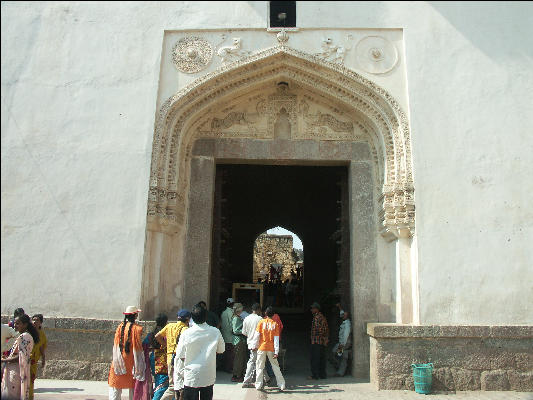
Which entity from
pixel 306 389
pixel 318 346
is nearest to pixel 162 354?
pixel 306 389

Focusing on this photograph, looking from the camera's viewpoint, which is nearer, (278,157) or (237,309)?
(237,309)

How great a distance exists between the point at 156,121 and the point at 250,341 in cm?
318

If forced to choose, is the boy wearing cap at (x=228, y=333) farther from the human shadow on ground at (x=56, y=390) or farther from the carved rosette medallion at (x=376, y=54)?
the carved rosette medallion at (x=376, y=54)

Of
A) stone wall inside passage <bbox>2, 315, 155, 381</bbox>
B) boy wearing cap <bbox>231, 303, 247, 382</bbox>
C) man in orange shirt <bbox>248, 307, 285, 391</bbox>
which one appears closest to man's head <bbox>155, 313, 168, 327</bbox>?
stone wall inside passage <bbox>2, 315, 155, 381</bbox>

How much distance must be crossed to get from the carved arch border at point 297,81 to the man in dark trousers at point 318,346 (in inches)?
62.4

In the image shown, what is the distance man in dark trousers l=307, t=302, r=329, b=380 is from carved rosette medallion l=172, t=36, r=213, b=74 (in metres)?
3.84

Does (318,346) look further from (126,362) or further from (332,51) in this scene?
(332,51)

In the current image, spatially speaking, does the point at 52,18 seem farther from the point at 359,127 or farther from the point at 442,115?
the point at 442,115

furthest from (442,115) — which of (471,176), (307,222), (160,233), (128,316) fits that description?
(307,222)

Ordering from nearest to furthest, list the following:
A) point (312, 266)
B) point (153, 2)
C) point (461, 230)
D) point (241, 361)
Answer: point (461, 230) < point (241, 361) < point (153, 2) < point (312, 266)

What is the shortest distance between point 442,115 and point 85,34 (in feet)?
16.8

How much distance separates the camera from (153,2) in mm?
6797

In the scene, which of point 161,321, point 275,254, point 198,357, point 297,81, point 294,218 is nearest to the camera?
point 198,357

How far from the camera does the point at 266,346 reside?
571 centimetres
